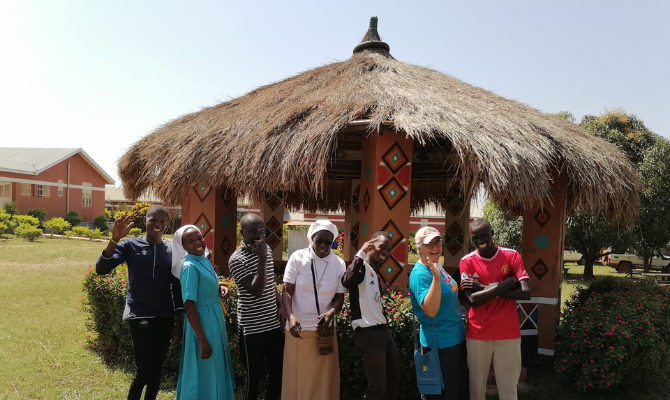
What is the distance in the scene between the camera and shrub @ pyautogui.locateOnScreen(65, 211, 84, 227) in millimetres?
30002

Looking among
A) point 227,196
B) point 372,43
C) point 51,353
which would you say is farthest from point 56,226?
point 372,43

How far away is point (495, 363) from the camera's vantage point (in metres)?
3.43

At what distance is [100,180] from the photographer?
35.0 meters

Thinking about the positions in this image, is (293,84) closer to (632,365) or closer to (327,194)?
(327,194)

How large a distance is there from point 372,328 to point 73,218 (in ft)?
103

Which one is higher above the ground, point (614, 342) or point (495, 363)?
point (495, 363)

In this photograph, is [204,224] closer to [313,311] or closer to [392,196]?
[392,196]

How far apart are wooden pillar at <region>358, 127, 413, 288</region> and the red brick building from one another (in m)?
29.4

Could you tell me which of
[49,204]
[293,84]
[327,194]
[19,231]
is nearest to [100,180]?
[49,204]

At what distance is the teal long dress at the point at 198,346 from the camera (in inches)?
131

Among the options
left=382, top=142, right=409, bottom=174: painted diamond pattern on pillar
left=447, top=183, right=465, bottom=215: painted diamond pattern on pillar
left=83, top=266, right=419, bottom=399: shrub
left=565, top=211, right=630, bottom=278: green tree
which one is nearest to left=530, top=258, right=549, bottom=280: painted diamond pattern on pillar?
left=83, top=266, right=419, bottom=399: shrub

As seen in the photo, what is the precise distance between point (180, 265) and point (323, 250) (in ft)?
3.49

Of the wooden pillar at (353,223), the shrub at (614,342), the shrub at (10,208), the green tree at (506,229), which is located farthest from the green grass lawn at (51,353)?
the shrub at (10,208)

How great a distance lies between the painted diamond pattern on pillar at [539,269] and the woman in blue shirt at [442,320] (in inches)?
101
